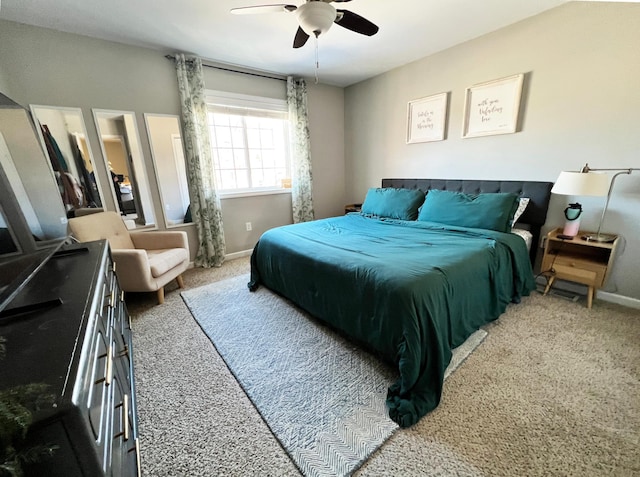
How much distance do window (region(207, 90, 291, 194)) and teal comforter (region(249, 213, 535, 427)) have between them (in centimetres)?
167

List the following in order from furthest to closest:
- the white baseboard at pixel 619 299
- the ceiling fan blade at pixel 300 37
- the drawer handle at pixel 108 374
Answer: the white baseboard at pixel 619 299
the ceiling fan blade at pixel 300 37
the drawer handle at pixel 108 374

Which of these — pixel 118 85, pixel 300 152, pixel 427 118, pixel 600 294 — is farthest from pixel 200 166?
pixel 600 294

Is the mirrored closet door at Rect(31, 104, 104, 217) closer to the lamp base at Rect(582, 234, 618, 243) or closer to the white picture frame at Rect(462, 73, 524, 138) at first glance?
the white picture frame at Rect(462, 73, 524, 138)

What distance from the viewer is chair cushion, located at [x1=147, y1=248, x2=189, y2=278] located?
251 cm

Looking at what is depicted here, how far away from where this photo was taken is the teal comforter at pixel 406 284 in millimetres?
1444

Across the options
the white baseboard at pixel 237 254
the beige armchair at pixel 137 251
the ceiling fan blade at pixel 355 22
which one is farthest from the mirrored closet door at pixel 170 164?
the ceiling fan blade at pixel 355 22

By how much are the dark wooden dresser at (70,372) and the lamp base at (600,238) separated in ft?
10.9

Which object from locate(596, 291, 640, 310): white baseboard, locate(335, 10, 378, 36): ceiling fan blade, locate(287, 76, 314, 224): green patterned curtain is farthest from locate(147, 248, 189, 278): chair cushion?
locate(596, 291, 640, 310): white baseboard

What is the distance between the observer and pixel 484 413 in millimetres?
1400

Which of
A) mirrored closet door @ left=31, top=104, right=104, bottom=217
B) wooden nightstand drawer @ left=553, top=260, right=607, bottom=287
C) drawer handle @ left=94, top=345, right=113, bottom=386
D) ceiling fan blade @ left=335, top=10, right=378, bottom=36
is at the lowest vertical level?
wooden nightstand drawer @ left=553, top=260, right=607, bottom=287

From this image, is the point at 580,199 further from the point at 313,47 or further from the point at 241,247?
the point at 241,247

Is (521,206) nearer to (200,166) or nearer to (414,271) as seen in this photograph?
(414,271)

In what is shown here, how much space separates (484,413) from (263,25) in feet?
11.3

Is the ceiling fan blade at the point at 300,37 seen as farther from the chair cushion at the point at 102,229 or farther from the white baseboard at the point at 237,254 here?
the white baseboard at the point at 237,254
